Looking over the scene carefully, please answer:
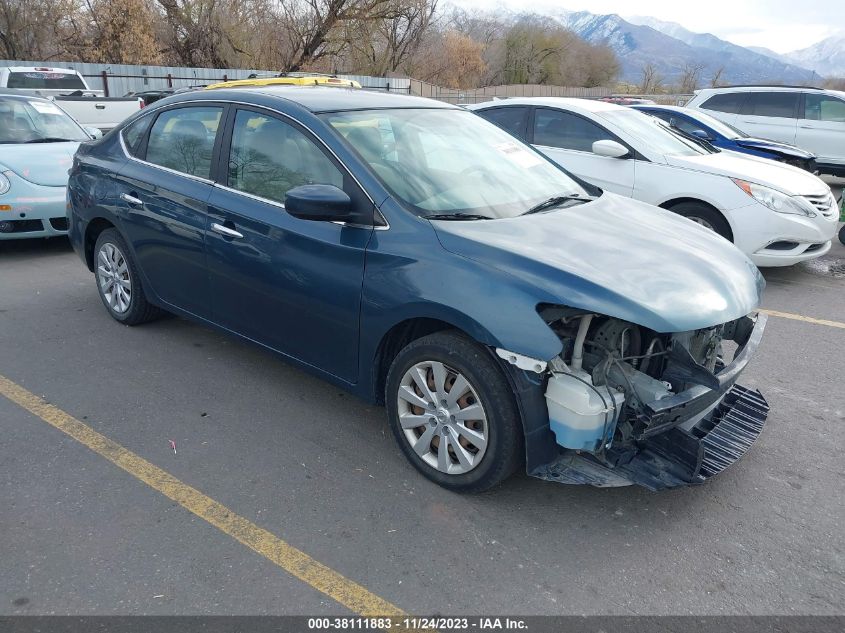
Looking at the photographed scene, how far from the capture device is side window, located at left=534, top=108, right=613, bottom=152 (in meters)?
7.11

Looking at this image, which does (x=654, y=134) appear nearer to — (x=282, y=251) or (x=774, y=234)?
(x=774, y=234)

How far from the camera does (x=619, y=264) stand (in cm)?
296

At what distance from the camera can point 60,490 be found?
3.08 m

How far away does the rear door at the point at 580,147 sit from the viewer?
6.93 m

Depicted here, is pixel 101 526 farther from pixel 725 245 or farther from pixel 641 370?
pixel 725 245

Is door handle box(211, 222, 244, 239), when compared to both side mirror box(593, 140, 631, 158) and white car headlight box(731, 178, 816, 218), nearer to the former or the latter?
side mirror box(593, 140, 631, 158)

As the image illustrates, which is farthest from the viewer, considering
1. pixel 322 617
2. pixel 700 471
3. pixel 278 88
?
pixel 278 88

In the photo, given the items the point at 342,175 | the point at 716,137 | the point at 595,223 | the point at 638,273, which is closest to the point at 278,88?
the point at 342,175

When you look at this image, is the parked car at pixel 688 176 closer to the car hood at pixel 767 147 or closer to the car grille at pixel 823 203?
the car grille at pixel 823 203

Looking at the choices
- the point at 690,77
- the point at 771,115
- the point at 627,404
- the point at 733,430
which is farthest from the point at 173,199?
the point at 690,77

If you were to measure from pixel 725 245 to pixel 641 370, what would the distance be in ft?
3.35

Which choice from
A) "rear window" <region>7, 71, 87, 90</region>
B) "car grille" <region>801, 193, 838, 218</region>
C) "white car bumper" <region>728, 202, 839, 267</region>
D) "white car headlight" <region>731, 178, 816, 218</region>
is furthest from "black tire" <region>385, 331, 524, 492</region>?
"rear window" <region>7, 71, 87, 90</region>

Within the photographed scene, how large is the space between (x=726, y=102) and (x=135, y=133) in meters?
11.3

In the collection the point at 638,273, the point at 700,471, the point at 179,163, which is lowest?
the point at 700,471
